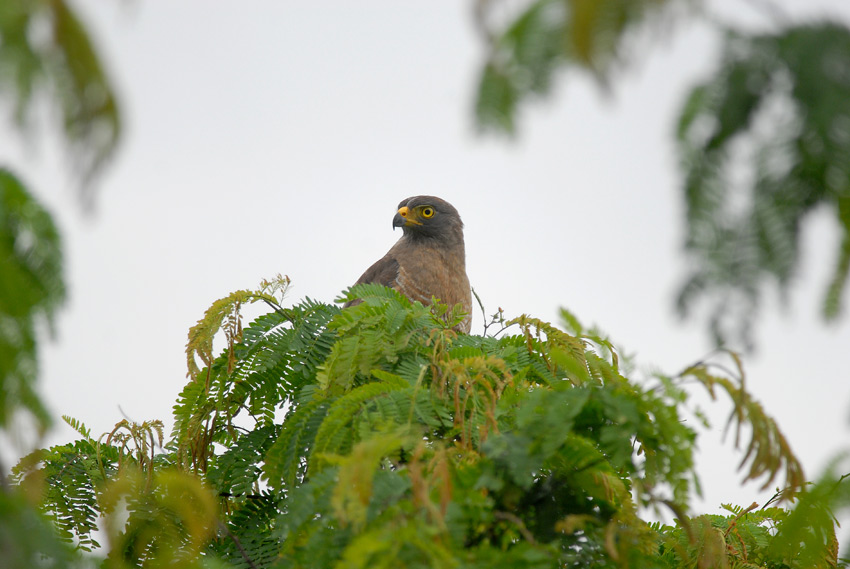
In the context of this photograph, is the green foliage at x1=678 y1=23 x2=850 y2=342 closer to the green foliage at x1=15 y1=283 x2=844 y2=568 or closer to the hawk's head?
the green foliage at x1=15 y1=283 x2=844 y2=568

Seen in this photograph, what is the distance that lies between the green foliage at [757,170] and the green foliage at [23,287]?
1.30m

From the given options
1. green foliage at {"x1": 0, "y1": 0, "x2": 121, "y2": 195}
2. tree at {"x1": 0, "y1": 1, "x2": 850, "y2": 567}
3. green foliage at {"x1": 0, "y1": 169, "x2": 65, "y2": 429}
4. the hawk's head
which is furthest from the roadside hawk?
green foliage at {"x1": 0, "y1": 0, "x2": 121, "y2": 195}

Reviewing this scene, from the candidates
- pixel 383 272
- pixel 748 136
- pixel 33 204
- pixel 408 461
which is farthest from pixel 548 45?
pixel 383 272

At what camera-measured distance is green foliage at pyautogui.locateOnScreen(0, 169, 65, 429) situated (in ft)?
4.57

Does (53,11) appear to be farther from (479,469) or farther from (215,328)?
(215,328)

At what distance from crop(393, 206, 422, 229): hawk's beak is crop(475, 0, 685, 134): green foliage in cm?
653

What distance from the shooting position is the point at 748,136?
145 centimetres

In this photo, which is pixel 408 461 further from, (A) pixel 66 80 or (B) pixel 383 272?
(B) pixel 383 272

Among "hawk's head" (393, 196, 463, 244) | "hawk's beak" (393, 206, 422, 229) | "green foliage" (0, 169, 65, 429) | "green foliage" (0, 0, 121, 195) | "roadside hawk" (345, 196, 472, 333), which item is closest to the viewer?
"green foliage" (0, 0, 121, 195)

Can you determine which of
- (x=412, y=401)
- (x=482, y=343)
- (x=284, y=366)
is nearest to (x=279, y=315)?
(x=284, y=366)

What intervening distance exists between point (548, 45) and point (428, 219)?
22.2ft

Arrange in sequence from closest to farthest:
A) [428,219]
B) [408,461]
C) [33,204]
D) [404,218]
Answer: [33,204]
[408,461]
[404,218]
[428,219]

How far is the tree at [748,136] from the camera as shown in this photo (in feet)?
4.49

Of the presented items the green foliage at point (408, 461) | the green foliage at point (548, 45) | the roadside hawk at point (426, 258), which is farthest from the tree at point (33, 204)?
the roadside hawk at point (426, 258)
